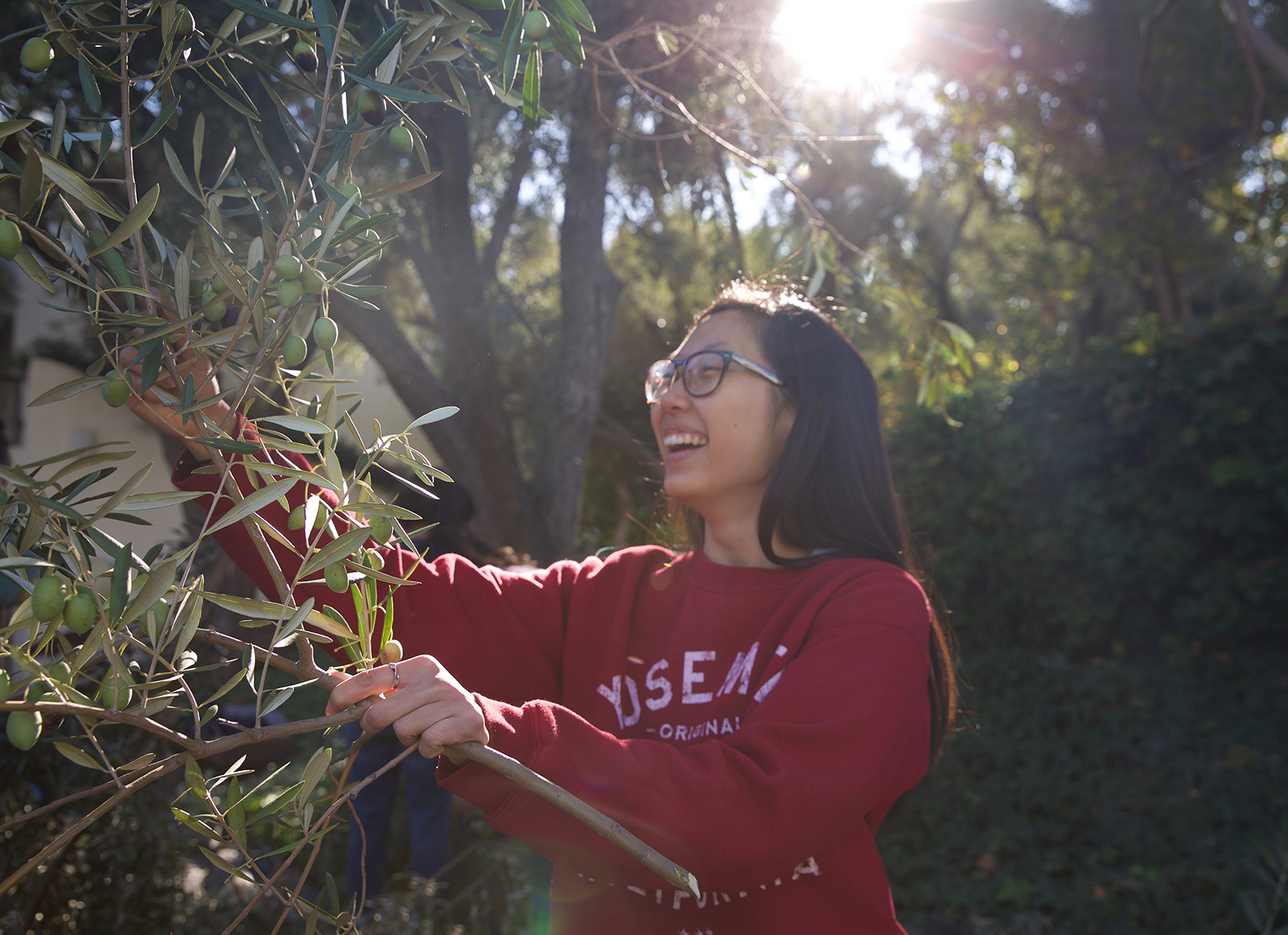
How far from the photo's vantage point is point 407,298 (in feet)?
26.7

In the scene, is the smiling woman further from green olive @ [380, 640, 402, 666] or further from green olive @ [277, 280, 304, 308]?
green olive @ [380, 640, 402, 666]

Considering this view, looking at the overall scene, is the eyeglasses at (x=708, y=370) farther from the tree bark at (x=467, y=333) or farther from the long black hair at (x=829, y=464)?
the tree bark at (x=467, y=333)

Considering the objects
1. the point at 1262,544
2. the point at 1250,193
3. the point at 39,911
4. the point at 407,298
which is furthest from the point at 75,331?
the point at 1250,193

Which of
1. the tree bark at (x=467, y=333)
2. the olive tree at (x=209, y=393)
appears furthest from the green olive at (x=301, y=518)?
the tree bark at (x=467, y=333)

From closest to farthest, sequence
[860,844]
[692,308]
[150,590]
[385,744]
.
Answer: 1. [150,590]
2. [860,844]
3. [385,744]
4. [692,308]

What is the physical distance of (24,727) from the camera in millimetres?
683

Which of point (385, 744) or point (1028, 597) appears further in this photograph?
point (1028, 597)

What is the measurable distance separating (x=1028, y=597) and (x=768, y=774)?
579 cm

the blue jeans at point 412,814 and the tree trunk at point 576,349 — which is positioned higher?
the tree trunk at point 576,349

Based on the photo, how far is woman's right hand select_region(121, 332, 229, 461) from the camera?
2.85ft

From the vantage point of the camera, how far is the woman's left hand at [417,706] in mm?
858

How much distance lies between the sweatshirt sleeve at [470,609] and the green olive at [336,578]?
0.48 meters

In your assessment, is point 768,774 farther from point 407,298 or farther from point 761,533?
point 407,298

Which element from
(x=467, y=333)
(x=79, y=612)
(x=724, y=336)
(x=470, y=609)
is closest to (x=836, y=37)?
(x=724, y=336)
